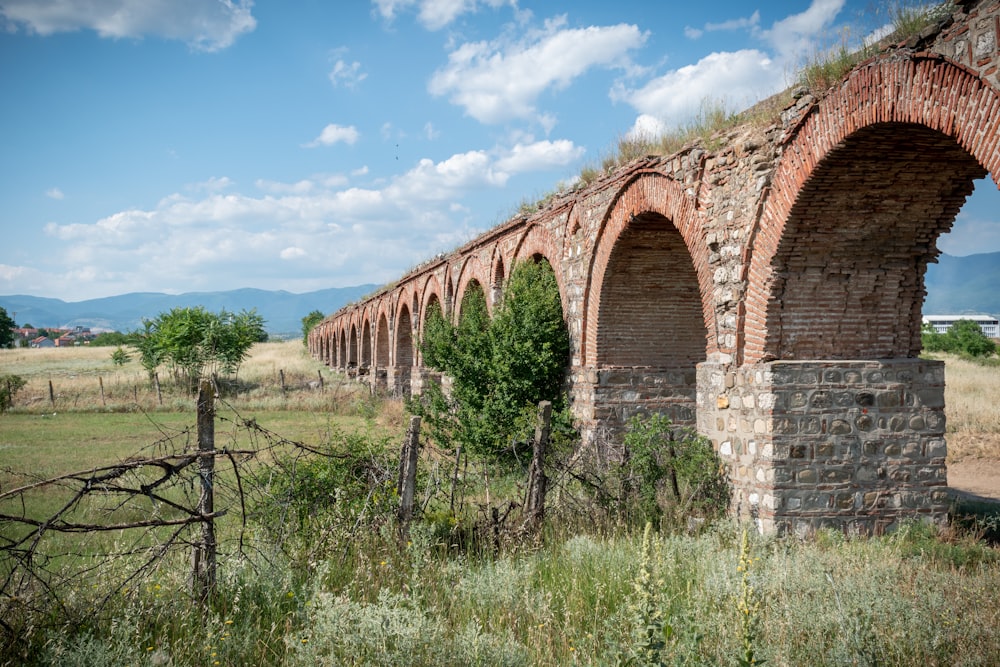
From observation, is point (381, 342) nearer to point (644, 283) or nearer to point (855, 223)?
point (644, 283)

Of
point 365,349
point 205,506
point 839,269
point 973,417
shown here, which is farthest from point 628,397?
point 365,349

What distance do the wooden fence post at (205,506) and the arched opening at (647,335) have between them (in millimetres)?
6558

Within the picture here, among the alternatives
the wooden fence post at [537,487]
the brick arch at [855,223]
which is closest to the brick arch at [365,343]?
the wooden fence post at [537,487]

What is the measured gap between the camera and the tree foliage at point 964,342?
36.8m

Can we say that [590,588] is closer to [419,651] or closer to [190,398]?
[419,651]

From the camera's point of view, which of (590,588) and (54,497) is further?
(54,497)

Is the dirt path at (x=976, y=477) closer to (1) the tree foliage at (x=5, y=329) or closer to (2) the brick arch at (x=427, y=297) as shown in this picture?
(2) the brick arch at (x=427, y=297)

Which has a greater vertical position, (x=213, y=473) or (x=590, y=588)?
(x=213, y=473)

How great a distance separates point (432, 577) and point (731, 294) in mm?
4209

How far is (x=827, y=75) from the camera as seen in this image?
5.93 metres

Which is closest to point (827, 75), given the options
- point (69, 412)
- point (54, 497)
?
point (54, 497)

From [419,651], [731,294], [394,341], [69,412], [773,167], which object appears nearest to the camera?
[419,651]

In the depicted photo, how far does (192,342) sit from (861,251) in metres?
25.4

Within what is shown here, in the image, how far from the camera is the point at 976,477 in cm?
1199
